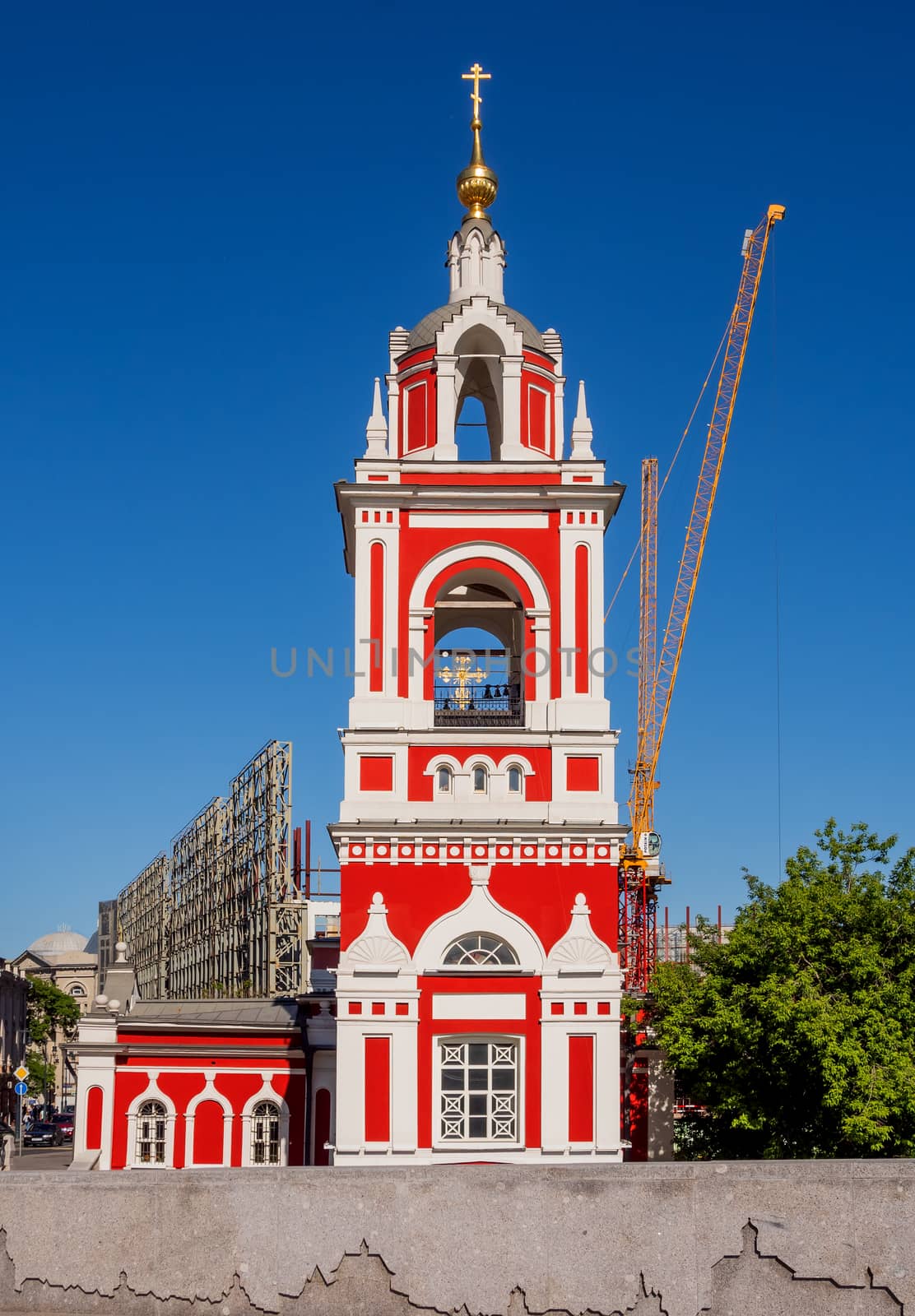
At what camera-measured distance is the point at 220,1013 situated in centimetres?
3803

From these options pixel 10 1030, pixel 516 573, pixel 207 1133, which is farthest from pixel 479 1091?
pixel 10 1030

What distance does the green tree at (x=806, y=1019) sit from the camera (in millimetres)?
30812

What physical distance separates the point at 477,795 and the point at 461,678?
3389mm

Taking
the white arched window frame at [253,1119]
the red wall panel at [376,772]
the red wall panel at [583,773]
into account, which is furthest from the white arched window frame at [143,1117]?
the red wall panel at [583,773]

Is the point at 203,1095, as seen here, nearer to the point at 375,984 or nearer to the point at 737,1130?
the point at 375,984

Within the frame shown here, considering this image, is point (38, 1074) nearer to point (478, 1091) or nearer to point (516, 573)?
point (478, 1091)

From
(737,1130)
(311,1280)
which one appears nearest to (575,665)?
(737,1130)

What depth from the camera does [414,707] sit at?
107ft

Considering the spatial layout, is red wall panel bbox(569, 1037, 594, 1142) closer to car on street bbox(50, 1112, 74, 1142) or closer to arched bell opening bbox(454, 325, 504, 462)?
arched bell opening bbox(454, 325, 504, 462)

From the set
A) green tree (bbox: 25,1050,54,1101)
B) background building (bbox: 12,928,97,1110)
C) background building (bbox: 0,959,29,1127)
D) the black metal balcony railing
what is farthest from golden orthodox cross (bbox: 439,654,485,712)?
background building (bbox: 12,928,97,1110)

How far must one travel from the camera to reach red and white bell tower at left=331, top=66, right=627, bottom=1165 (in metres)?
30.9

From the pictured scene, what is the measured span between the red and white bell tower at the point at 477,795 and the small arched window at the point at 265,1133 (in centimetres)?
589

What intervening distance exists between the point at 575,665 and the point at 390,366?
8.27 metres

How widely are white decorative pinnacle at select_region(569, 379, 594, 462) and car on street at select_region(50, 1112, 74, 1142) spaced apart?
54.0m
